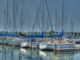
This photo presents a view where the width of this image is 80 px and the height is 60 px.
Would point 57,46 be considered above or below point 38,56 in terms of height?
above

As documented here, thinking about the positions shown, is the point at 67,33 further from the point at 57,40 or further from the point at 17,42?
the point at 57,40

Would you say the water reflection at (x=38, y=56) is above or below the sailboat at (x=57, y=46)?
below

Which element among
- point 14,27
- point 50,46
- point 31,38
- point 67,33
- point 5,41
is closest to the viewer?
point 50,46

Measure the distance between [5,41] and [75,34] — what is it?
29.5 metres

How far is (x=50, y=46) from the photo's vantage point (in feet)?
168

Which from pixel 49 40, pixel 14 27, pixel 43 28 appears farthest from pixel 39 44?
pixel 14 27

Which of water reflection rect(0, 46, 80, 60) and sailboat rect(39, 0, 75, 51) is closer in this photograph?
water reflection rect(0, 46, 80, 60)

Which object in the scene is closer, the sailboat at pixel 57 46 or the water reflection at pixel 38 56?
the water reflection at pixel 38 56

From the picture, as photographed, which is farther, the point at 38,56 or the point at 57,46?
the point at 57,46

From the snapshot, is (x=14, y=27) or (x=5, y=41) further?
(x=14, y=27)

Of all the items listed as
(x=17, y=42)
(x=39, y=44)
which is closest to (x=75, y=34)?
(x=17, y=42)

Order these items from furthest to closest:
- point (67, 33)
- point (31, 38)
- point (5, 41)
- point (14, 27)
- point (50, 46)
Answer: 1. point (67, 33)
2. point (14, 27)
3. point (5, 41)
4. point (31, 38)
5. point (50, 46)

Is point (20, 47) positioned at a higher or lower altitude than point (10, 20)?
lower

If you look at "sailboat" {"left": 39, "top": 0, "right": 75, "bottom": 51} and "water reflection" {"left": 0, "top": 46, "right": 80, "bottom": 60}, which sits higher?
"sailboat" {"left": 39, "top": 0, "right": 75, "bottom": 51}
